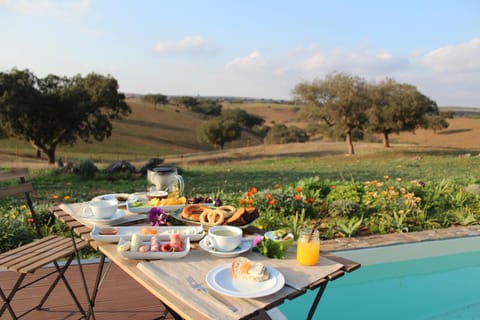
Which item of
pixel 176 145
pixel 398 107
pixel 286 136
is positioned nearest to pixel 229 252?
pixel 398 107

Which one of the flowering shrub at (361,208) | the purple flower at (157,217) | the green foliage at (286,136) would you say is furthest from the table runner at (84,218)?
the green foliage at (286,136)

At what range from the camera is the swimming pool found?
434 centimetres

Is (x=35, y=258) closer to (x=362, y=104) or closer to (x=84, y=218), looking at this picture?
(x=84, y=218)

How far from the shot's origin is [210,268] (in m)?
1.92

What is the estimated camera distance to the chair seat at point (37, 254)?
8.61ft

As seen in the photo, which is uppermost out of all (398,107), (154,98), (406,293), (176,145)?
(154,98)

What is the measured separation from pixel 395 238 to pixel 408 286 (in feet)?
1.85

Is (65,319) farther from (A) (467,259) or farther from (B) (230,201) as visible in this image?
(A) (467,259)

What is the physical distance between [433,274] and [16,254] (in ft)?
14.8

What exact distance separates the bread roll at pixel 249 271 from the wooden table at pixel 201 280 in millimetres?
103

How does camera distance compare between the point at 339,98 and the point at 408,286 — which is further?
the point at 339,98

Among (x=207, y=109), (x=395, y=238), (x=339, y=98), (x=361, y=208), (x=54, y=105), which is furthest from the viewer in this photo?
(x=207, y=109)

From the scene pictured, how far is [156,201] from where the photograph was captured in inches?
111

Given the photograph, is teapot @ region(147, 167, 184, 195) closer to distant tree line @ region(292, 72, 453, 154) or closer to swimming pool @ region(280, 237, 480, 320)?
swimming pool @ region(280, 237, 480, 320)
